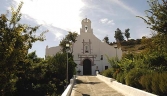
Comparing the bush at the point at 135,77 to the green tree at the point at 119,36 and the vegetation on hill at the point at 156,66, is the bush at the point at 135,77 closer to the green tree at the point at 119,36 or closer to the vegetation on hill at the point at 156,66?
the vegetation on hill at the point at 156,66

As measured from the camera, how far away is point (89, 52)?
43500 millimetres

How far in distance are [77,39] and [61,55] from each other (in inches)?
818

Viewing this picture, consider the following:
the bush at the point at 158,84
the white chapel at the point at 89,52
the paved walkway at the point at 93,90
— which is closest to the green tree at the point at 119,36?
the white chapel at the point at 89,52

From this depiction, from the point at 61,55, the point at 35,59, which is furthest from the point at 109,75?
the point at 35,59

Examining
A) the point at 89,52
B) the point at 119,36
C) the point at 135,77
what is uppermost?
the point at 119,36

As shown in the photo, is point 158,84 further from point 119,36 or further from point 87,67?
point 119,36

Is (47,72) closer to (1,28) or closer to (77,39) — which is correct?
(1,28)

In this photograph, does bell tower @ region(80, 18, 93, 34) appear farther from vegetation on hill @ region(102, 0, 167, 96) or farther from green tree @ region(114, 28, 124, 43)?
green tree @ region(114, 28, 124, 43)

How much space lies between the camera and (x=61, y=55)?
75.0ft

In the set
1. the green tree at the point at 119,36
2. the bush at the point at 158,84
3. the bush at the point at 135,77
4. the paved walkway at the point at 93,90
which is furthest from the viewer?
the green tree at the point at 119,36

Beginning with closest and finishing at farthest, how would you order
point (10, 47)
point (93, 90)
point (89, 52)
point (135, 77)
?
point (10, 47) < point (135, 77) < point (93, 90) < point (89, 52)

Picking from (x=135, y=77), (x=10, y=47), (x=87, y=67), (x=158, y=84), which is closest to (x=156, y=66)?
(x=135, y=77)

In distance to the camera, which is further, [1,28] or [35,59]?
[35,59]

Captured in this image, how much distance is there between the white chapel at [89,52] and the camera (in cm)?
4234
